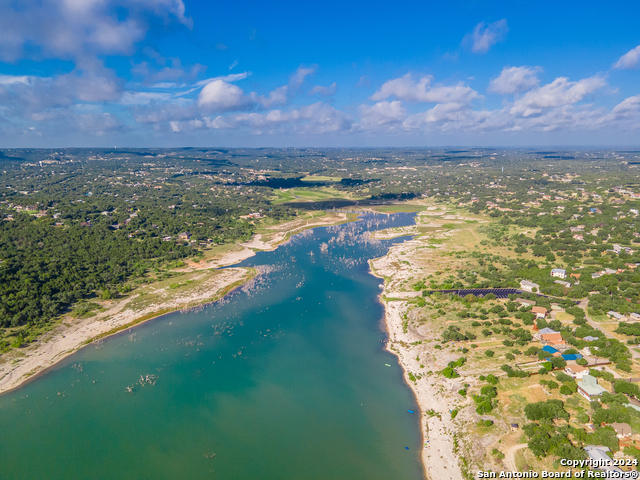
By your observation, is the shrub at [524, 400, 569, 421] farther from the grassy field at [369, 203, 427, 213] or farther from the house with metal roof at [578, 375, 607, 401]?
the grassy field at [369, 203, 427, 213]

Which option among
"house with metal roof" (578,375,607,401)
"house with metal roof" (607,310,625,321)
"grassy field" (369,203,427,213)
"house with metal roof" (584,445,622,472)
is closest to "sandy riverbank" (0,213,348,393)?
"house with metal roof" (578,375,607,401)

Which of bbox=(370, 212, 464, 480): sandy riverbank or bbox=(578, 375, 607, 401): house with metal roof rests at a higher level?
bbox=(578, 375, 607, 401): house with metal roof

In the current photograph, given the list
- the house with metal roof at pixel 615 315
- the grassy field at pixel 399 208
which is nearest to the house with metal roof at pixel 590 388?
the house with metal roof at pixel 615 315

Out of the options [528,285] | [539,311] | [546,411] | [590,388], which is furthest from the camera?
[528,285]

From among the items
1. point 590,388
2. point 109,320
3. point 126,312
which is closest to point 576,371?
Result: point 590,388

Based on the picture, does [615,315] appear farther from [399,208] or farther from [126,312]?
[399,208]

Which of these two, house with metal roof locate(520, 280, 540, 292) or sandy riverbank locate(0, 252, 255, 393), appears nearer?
sandy riverbank locate(0, 252, 255, 393)

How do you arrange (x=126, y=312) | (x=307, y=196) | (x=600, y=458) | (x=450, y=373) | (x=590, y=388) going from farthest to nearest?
(x=307, y=196) → (x=126, y=312) → (x=450, y=373) → (x=590, y=388) → (x=600, y=458)

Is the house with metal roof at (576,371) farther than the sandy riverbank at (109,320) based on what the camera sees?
No

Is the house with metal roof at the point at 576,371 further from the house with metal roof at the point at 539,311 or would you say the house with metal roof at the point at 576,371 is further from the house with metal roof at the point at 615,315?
the house with metal roof at the point at 615,315
